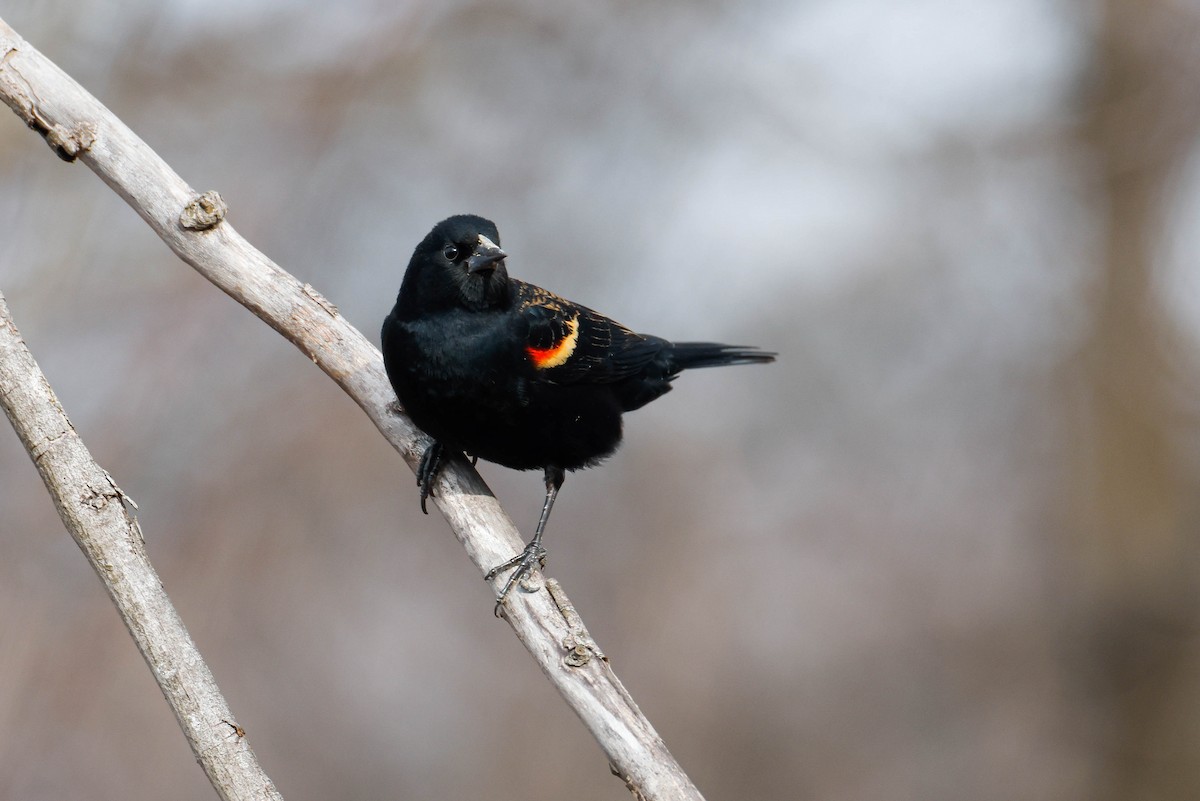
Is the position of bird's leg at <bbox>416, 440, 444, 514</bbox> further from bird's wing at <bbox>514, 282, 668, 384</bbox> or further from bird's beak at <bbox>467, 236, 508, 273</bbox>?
bird's beak at <bbox>467, 236, 508, 273</bbox>

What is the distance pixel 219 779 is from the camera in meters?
2.41

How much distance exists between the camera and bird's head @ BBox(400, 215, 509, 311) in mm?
3832

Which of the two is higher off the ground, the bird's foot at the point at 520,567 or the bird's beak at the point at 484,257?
the bird's beak at the point at 484,257

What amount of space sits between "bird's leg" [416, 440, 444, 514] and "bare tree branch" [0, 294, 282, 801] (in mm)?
1325

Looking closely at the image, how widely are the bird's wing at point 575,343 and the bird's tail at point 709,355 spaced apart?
0.45 feet

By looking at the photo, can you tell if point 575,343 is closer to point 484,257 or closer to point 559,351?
point 559,351

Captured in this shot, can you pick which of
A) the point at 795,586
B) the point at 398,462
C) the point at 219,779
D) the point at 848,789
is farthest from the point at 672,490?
the point at 219,779

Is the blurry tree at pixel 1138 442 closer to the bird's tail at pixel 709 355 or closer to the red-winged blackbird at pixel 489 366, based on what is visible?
the bird's tail at pixel 709 355

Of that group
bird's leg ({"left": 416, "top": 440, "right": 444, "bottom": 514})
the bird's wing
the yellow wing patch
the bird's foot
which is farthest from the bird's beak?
the bird's foot

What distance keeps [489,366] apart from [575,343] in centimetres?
64

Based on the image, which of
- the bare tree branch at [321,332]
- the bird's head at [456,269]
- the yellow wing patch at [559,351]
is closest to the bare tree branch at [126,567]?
the bare tree branch at [321,332]

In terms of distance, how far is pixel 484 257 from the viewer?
→ 378 cm

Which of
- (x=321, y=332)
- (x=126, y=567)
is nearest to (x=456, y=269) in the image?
(x=321, y=332)

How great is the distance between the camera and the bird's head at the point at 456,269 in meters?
3.83
